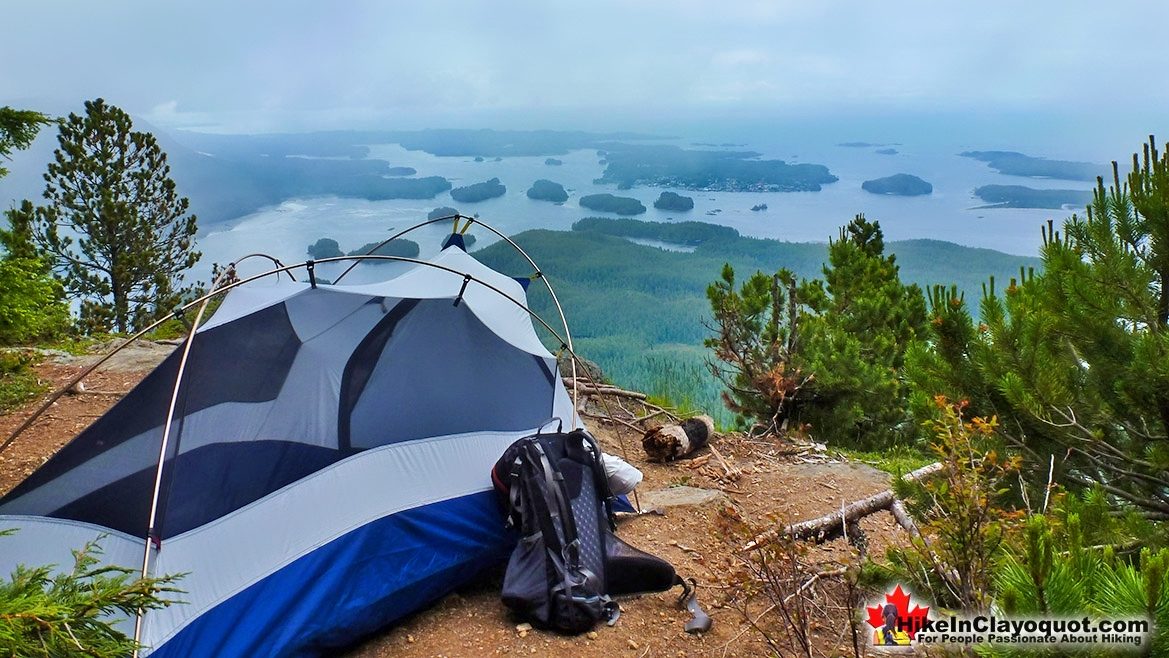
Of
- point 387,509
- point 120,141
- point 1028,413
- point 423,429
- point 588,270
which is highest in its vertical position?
point 120,141

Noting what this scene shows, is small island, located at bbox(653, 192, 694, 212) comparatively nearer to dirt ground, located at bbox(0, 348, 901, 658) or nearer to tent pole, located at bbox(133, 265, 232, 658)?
dirt ground, located at bbox(0, 348, 901, 658)

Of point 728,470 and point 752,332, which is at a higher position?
point 752,332

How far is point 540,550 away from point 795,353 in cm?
589

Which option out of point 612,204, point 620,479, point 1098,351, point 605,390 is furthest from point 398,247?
point 612,204

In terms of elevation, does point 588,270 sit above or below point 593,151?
below

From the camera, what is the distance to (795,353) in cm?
902

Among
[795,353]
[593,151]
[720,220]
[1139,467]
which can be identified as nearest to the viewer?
[1139,467]

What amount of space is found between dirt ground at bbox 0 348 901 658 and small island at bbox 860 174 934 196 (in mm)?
46228

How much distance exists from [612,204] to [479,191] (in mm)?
19065

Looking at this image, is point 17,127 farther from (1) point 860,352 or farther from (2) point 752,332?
(1) point 860,352

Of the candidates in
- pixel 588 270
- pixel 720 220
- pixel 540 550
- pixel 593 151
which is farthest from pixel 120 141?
pixel 593 151

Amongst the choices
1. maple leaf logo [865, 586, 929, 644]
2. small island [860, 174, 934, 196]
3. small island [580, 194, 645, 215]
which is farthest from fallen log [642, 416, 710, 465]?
small island [860, 174, 934, 196]

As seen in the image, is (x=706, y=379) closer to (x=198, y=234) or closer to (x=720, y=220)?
(x=198, y=234)

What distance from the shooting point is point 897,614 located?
2.75 m
